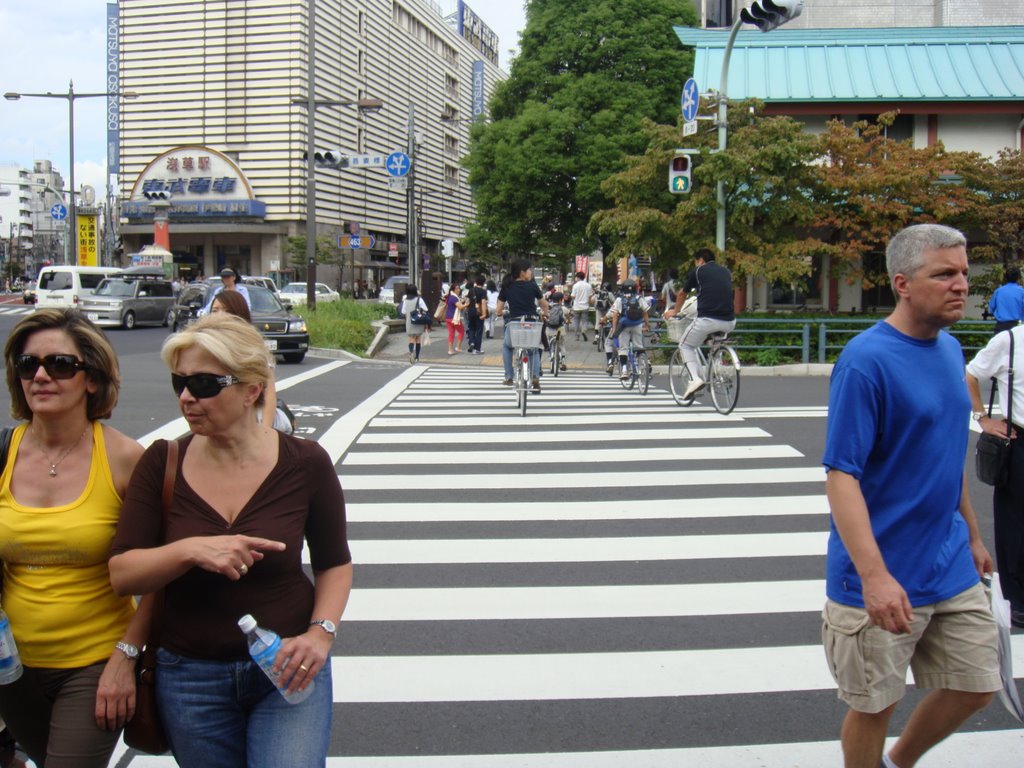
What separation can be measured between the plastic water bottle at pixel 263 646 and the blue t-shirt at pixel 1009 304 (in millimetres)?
6798

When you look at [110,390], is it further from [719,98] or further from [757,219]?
[757,219]

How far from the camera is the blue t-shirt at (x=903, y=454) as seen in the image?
10.4ft

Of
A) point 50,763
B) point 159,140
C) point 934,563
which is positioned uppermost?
point 159,140

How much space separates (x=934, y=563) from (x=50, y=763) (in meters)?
2.55

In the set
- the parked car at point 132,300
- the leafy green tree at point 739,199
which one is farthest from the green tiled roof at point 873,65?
the parked car at point 132,300

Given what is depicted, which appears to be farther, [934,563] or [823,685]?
[823,685]

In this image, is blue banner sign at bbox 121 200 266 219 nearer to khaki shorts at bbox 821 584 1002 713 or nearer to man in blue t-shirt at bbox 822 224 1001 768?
man in blue t-shirt at bbox 822 224 1001 768

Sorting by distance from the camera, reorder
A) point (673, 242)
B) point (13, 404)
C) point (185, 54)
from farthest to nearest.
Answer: point (185, 54) < point (673, 242) < point (13, 404)

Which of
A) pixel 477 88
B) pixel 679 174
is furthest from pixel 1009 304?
pixel 477 88

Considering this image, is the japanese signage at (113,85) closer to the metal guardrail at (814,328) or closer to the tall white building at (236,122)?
the tall white building at (236,122)

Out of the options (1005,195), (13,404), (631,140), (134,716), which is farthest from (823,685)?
(631,140)

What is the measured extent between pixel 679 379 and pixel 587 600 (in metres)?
8.74

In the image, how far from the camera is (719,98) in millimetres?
19406

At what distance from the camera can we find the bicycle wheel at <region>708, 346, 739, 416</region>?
42.4ft
